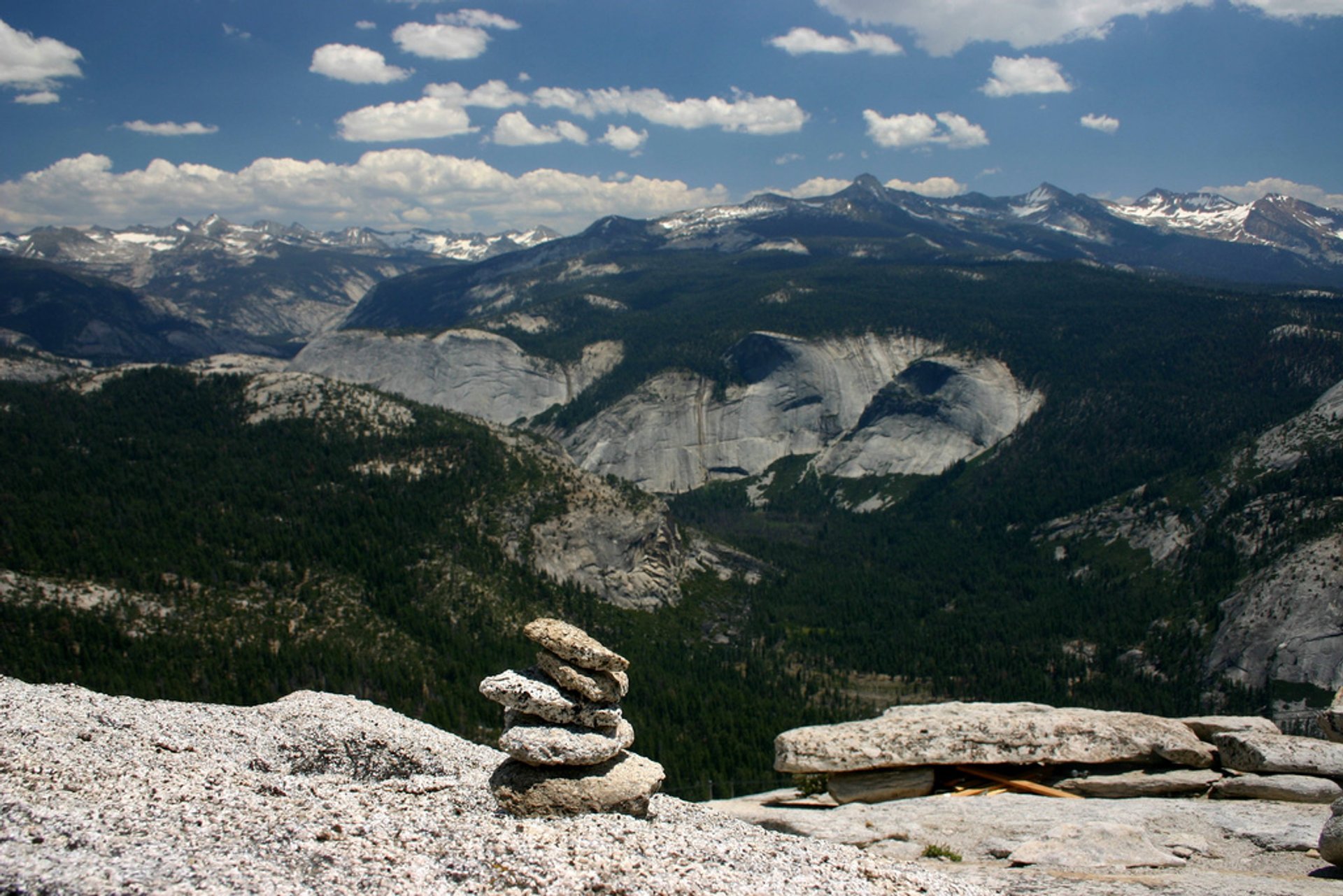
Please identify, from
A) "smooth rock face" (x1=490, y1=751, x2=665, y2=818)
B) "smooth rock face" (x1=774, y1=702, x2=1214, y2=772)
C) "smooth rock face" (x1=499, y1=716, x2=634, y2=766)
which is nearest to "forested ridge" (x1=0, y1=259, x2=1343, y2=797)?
"smooth rock face" (x1=774, y1=702, x2=1214, y2=772)

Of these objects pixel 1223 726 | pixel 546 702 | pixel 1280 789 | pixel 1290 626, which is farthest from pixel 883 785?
pixel 1290 626

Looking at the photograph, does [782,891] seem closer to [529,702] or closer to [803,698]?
[529,702]

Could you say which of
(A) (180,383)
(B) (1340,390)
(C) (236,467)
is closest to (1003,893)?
(C) (236,467)

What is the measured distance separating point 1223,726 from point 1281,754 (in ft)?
14.5

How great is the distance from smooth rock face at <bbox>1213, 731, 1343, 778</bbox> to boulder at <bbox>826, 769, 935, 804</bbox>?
1006cm

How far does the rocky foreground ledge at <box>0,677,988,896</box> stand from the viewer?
53.3 ft

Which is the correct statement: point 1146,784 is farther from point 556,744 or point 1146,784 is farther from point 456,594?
point 456,594

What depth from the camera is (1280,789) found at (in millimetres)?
26578

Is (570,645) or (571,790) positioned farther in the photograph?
(570,645)

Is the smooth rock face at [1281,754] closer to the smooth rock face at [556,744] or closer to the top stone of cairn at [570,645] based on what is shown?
the smooth rock face at [556,744]

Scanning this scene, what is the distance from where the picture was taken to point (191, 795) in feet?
68.0

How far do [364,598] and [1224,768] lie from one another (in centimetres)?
9173

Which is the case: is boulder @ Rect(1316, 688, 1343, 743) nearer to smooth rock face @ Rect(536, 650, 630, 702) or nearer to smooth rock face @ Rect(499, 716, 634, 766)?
smooth rock face @ Rect(536, 650, 630, 702)

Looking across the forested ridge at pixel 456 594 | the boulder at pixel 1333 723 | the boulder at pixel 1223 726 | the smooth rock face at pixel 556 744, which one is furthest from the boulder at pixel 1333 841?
the forested ridge at pixel 456 594
